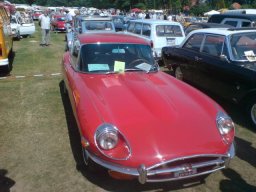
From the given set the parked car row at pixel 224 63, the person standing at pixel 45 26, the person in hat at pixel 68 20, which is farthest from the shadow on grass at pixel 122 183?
the person in hat at pixel 68 20

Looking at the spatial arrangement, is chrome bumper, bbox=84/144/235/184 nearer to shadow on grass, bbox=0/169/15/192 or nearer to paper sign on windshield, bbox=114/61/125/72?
shadow on grass, bbox=0/169/15/192

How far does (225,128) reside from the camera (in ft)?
12.6

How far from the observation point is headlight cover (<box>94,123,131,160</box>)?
11.1ft

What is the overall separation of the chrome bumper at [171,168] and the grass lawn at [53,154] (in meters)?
0.41

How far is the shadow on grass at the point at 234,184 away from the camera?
3775 millimetres

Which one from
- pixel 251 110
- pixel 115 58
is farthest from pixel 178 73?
pixel 115 58

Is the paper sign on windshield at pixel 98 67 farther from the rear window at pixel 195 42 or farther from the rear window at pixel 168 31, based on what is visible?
the rear window at pixel 168 31

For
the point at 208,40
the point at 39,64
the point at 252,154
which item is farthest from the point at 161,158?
the point at 39,64

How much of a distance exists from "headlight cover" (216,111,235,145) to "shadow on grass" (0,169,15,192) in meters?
2.59

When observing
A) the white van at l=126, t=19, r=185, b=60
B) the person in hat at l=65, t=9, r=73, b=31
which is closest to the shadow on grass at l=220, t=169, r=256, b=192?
the white van at l=126, t=19, r=185, b=60

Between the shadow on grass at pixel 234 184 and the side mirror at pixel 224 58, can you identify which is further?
the side mirror at pixel 224 58

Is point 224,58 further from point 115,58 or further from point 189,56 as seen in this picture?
point 115,58

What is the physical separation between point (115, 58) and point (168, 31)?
6554 mm

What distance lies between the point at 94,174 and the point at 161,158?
1125 millimetres
